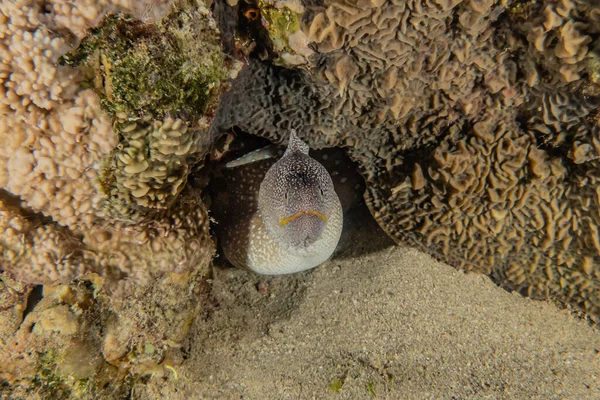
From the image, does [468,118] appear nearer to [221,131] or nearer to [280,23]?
[280,23]

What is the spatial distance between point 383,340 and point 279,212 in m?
1.69

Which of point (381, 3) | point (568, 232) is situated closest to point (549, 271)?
point (568, 232)

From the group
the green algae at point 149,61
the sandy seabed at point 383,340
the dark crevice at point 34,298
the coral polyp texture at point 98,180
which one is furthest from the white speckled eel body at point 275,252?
the dark crevice at point 34,298

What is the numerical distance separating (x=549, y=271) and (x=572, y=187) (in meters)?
0.94

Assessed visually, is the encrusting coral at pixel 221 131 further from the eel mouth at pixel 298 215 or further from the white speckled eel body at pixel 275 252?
the eel mouth at pixel 298 215

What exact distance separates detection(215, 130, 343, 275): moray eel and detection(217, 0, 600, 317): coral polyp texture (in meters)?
0.47

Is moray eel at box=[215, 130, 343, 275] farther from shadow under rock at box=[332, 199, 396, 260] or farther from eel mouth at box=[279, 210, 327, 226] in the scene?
shadow under rock at box=[332, 199, 396, 260]

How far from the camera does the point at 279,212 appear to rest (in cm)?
→ 270

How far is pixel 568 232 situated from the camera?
3.01 meters

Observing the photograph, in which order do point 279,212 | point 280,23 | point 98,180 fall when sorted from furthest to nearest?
1. point 279,212
2. point 280,23
3. point 98,180

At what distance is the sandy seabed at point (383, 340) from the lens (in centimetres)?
303

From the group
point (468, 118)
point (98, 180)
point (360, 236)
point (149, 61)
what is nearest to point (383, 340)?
point (360, 236)

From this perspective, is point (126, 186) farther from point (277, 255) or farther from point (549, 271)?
point (549, 271)

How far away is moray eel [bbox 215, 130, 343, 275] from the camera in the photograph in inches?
102
